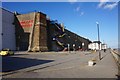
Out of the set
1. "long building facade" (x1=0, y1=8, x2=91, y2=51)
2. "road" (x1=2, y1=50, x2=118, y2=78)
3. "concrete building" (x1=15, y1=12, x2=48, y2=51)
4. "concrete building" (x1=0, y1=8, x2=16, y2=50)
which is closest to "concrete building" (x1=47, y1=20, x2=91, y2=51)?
"long building facade" (x1=0, y1=8, x2=91, y2=51)

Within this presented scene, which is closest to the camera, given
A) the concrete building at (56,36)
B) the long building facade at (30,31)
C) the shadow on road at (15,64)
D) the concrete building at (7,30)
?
the shadow on road at (15,64)

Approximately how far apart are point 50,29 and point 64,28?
50.3 ft

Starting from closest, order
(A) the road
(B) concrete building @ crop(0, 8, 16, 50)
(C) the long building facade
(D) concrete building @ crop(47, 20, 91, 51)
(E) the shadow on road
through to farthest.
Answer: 1. (A) the road
2. (E) the shadow on road
3. (B) concrete building @ crop(0, 8, 16, 50)
4. (C) the long building facade
5. (D) concrete building @ crop(47, 20, 91, 51)

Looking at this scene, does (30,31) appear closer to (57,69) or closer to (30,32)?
(30,32)

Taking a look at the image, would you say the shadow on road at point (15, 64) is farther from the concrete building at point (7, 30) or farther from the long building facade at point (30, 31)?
the long building facade at point (30, 31)

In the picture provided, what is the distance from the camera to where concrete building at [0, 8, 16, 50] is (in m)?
60.2

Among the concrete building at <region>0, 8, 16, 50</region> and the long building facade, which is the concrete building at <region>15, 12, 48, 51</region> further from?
the concrete building at <region>0, 8, 16, 50</region>

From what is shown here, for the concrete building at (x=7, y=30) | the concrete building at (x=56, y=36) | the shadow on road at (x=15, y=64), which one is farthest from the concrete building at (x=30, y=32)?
the shadow on road at (x=15, y=64)

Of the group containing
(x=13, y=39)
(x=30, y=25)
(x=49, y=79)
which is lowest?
(x=49, y=79)

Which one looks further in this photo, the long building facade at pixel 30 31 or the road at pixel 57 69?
the long building facade at pixel 30 31

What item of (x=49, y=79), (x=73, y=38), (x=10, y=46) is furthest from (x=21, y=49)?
(x=49, y=79)

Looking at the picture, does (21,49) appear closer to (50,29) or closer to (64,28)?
(50,29)

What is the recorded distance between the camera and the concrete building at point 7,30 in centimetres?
6019

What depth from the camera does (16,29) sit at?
68.4 meters
